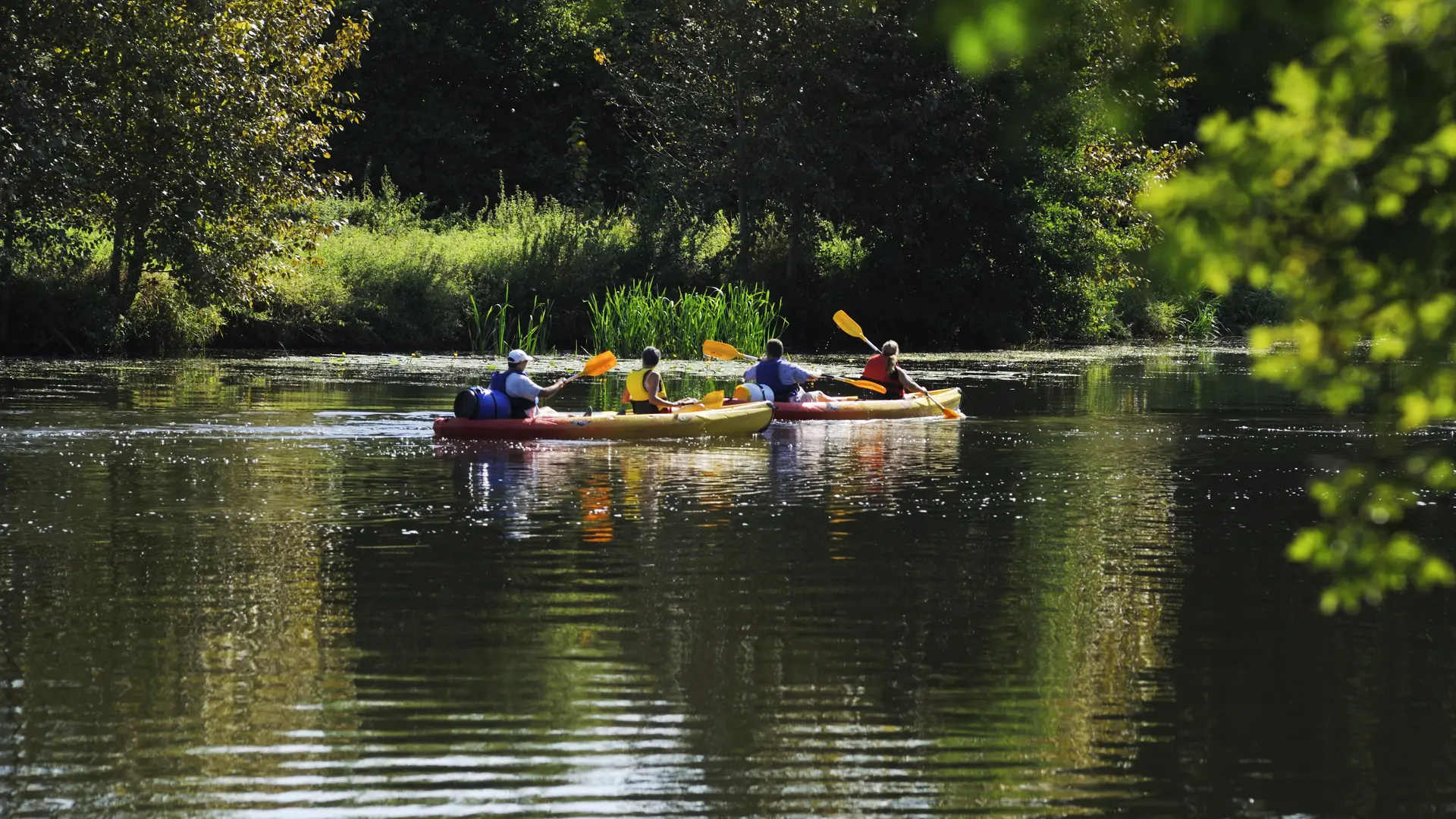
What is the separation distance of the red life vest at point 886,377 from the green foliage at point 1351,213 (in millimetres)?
17671

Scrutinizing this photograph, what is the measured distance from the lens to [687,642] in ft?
24.3

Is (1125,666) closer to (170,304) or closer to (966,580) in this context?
(966,580)

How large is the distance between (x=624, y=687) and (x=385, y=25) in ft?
100.0

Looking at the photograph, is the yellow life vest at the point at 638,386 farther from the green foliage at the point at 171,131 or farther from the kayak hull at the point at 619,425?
the green foliage at the point at 171,131

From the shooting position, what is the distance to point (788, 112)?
32.8 meters

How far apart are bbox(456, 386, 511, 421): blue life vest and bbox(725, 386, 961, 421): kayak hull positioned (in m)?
3.60

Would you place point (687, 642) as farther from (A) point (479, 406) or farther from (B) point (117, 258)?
(B) point (117, 258)

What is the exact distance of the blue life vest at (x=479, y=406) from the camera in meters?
16.0

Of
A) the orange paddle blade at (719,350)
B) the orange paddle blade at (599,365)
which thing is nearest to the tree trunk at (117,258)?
the orange paddle blade at (719,350)

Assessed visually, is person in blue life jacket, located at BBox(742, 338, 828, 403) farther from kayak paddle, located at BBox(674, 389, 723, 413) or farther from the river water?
the river water

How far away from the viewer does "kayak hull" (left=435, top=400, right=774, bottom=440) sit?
1611 cm

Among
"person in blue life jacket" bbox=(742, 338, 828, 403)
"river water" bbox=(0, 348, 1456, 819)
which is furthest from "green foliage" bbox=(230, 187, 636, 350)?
"river water" bbox=(0, 348, 1456, 819)

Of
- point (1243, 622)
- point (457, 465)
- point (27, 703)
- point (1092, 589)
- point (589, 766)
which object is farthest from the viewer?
point (457, 465)

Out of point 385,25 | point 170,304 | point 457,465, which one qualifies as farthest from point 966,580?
point 385,25
